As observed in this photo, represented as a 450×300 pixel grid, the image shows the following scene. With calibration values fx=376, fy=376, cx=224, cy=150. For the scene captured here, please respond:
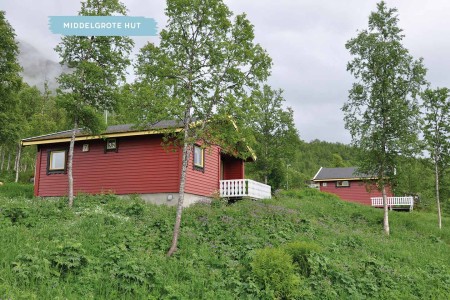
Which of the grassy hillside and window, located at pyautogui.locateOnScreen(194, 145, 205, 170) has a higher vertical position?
window, located at pyautogui.locateOnScreen(194, 145, 205, 170)

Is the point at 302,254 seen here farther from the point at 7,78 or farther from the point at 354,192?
the point at 354,192

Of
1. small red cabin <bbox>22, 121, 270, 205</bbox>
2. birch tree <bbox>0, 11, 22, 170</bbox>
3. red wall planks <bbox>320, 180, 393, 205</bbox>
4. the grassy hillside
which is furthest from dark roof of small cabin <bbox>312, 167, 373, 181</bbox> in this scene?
birch tree <bbox>0, 11, 22, 170</bbox>

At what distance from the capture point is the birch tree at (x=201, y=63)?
10.9 meters

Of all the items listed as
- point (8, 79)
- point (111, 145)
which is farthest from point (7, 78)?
point (111, 145)

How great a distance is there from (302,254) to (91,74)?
10.8 m

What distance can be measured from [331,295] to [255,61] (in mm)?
6678

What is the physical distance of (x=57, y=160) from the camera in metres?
19.9

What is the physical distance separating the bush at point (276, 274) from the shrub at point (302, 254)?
0.56 m

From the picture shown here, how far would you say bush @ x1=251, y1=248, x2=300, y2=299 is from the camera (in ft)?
25.7

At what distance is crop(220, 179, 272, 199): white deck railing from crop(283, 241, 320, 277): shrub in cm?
947

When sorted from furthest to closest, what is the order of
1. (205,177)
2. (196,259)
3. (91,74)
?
(205,177) → (91,74) → (196,259)

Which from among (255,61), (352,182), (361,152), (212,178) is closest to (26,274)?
(255,61)

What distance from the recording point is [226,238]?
11.2 metres

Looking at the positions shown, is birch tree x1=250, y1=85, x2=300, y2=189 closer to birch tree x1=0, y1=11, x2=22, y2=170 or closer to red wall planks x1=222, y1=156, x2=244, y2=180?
red wall planks x1=222, y1=156, x2=244, y2=180
